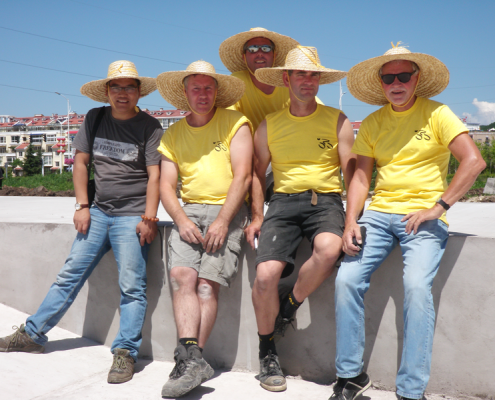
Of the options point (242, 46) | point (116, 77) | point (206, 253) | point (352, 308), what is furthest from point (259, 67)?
point (352, 308)

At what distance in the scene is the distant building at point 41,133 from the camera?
112 m

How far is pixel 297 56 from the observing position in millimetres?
3283

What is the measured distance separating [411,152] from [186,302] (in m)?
1.68

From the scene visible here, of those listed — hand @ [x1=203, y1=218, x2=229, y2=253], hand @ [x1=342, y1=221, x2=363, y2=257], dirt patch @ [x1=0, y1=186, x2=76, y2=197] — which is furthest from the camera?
dirt patch @ [x1=0, y1=186, x2=76, y2=197]

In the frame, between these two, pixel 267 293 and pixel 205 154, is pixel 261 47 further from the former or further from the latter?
pixel 267 293

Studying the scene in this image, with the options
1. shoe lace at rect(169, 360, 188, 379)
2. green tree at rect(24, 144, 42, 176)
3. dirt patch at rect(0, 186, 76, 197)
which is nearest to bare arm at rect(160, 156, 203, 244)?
shoe lace at rect(169, 360, 188, 379)

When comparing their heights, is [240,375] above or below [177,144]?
below

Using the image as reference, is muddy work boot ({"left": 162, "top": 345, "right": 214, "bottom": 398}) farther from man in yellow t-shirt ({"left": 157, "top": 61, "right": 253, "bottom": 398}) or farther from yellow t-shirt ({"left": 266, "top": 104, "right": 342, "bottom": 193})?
yellow t-shirt ({"left": 266, "top": 104, "right": 342, "bottom": 193})

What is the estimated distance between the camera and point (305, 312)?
3.21 metres

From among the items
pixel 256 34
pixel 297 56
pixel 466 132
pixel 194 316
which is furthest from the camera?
pixel 256 34

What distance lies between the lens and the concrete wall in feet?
9.12

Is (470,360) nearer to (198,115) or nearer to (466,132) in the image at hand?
(466,132)

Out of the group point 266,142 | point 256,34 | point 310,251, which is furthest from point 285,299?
point 256,34

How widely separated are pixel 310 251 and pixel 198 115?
4.14ft
